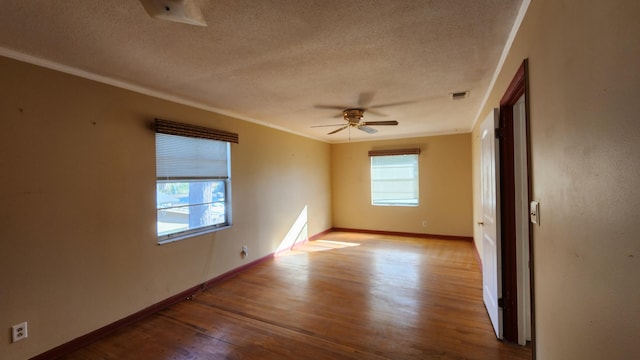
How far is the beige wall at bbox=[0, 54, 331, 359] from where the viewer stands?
79.4 inches

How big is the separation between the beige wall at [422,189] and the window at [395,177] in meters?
0.13

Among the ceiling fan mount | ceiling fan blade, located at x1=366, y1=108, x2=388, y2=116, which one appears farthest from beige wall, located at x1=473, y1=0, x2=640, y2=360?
ceiling fan blade, located at x1=366, y1=108, x2=388, y2=116

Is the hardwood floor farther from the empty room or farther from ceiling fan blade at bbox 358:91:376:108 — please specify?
ceiling fan blade at bbox 358:91:376:108

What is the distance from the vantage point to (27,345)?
6.72 feet

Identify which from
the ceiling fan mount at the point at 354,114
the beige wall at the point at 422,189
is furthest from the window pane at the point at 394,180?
the ceiling fan mount at the point at 354,114

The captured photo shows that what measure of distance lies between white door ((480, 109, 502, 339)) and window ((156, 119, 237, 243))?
308 cm

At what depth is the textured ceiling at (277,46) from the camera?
5.10 feet

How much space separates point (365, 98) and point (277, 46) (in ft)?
5.04

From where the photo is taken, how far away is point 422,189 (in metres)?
6.06

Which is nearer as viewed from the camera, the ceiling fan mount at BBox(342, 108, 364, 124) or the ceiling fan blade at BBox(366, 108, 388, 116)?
the ceiling fan mount at BBox(342, 108, 364, 124)

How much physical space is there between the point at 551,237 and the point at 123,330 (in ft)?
11.1

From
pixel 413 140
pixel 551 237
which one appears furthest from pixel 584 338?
pixel 413 140

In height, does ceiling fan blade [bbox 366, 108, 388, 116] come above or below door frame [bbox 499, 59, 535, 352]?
above

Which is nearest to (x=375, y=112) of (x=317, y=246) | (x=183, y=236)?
(x=317, y=246)
